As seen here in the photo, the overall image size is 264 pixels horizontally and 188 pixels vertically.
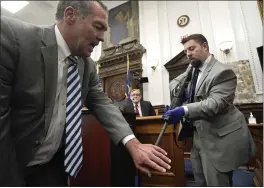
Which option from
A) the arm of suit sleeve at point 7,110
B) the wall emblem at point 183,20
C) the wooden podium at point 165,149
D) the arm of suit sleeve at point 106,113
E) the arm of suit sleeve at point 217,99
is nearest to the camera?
the arm of suit sleeve at point 7,110

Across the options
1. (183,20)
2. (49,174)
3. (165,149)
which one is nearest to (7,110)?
(49,174)

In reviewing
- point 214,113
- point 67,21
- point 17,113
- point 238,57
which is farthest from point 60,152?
point 238,57

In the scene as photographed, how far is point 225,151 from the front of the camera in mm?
1281

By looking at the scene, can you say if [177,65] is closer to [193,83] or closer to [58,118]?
[193,83]

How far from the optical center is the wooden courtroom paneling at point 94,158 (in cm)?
178

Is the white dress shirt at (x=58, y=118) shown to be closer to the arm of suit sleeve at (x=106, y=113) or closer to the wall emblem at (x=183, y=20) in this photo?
the arm of suit sleeve at (x=106, y=113)

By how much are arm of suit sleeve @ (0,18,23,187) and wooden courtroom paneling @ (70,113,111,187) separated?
1.13m

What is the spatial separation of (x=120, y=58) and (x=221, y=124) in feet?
17.0

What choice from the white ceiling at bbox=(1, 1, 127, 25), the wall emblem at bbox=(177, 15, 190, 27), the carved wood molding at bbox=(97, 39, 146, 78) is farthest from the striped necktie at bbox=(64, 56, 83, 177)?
the white ceiling at bbox=(1, 1, 127, 25)

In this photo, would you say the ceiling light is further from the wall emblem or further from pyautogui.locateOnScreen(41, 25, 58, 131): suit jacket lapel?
pyautogui.locateOnScreen(41, 25, 58, 131): suit jacket lapel

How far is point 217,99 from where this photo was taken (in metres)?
1.29

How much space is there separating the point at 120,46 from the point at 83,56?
541 cm

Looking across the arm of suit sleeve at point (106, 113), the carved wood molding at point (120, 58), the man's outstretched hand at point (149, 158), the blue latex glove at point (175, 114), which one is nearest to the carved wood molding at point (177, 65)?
the carved wood molding at point (120, 58)

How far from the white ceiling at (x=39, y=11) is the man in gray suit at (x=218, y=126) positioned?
6351 mm
